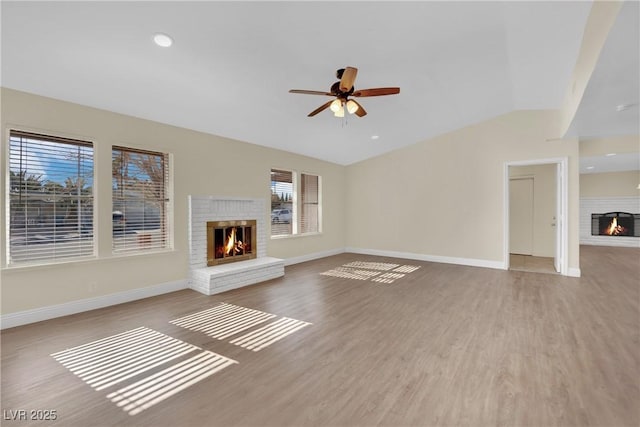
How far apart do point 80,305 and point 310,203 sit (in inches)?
194

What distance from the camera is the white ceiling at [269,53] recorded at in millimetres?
2561

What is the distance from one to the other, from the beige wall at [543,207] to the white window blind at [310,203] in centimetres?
540

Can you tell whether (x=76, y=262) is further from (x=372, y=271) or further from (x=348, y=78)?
(x=372, y=271)

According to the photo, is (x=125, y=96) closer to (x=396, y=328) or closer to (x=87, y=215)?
(x=87, y=215)

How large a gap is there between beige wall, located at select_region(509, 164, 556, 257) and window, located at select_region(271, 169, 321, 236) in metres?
5.50

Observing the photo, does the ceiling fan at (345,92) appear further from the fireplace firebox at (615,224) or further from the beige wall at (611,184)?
the fireplace firebox at (615,224)

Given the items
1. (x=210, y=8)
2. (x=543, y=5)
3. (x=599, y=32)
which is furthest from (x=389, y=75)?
(x=210, y=8)

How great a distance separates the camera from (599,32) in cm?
241

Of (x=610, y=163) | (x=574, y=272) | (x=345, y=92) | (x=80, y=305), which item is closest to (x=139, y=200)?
(x=80, y=305)

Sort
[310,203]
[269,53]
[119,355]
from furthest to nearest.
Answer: [310,203], [269,53], [119,355]

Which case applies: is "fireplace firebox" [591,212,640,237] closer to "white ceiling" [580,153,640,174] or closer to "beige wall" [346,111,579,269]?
"white ceiling" [580,153,640,174]

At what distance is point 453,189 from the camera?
6.67 meters

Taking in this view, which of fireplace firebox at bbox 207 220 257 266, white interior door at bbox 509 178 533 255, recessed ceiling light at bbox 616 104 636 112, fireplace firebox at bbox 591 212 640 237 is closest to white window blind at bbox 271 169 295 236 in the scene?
fireplace firebox at bbox 207 220 257 266

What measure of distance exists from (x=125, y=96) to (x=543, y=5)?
4732 mm
